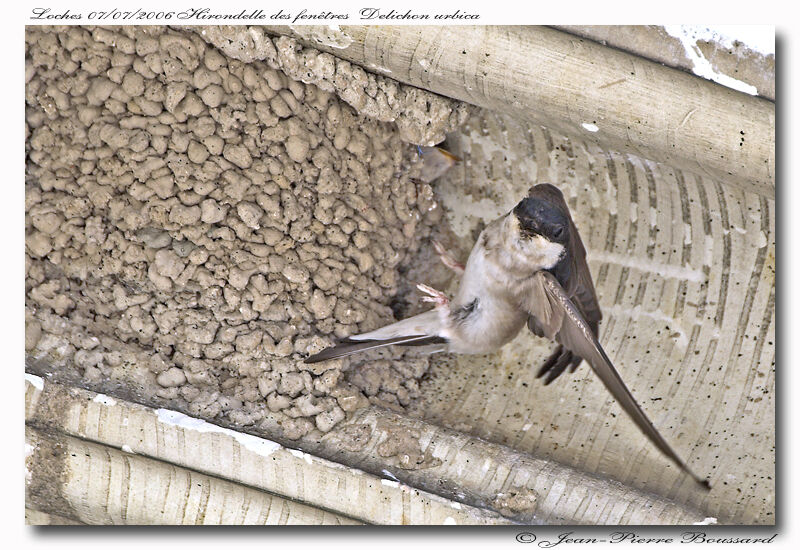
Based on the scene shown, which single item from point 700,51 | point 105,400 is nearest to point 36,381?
point 105,400

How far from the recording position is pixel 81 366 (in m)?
2.48

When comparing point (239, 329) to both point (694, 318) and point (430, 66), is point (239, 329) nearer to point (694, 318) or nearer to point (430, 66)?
point (430, 66)

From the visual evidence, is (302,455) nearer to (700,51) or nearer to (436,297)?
(436,297)

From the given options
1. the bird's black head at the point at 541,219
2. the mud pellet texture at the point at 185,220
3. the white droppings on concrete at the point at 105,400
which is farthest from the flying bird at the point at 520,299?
the white droppings on concrete at the point at 105,400

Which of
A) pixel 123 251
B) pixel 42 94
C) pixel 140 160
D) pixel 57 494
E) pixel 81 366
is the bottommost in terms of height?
pixel 57 494

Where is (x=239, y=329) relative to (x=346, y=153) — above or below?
below

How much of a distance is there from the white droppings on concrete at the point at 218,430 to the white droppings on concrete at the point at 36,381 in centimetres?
29

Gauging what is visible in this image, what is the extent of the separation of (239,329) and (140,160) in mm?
484

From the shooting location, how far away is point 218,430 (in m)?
2.37

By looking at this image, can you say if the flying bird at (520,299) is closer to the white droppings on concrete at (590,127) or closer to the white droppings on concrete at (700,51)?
the white droppings on concrete at (590,127)

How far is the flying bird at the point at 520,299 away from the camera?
2447 mm
